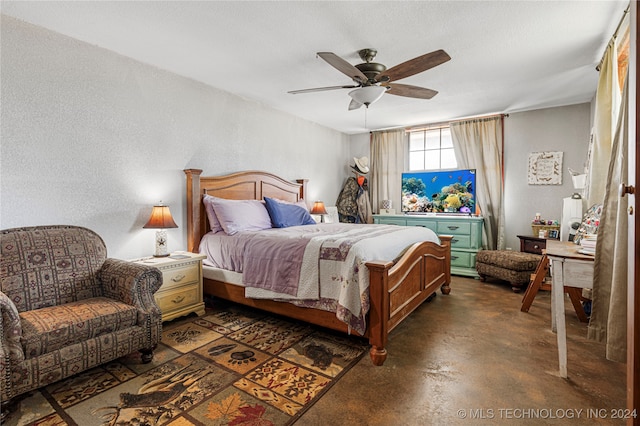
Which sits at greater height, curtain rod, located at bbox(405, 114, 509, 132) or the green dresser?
curtain rod, located at bbox(405, 114, 509, 132)

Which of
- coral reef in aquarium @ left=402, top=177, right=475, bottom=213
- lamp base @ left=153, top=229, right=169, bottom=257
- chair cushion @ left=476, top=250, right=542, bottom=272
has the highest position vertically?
coral reef in aquarium @ left=402, top=177, right=475, bottom=213

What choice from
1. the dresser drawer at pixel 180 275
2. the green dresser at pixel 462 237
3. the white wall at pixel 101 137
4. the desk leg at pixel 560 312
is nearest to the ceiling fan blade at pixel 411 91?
the desk leg at pixel 560 312

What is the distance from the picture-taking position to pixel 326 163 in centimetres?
566

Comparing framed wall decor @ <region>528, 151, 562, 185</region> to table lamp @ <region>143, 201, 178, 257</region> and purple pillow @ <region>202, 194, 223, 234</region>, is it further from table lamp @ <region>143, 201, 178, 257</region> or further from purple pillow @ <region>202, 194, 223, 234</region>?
table lamp @ <region>143, 201, 178, 257</region>

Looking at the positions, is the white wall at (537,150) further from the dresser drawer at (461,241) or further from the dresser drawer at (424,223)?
the dresser drawer at (424,223)

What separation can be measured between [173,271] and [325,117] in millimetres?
3260

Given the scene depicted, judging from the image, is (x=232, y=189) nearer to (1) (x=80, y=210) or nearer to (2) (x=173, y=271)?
(2) (x=173, y=271)

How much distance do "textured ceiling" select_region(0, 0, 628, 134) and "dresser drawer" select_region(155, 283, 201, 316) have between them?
2111 millimetres

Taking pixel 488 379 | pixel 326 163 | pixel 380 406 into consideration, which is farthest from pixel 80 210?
pixel 326 163

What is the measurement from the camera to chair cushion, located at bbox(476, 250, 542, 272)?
12.5 ft

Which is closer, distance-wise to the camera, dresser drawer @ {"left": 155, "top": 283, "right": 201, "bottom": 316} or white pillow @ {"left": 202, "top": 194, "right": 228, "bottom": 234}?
dresser drawer @ {"left": 155, "top": 283, "right": 201, "bottom": 316}

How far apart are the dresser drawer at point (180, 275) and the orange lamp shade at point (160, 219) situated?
1.33 feet

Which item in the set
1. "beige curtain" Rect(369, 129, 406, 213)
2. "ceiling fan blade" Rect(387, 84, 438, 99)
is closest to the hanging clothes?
"beige curtain" Rect(369, 129, 406, 213)

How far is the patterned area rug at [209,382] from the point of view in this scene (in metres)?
1.61
